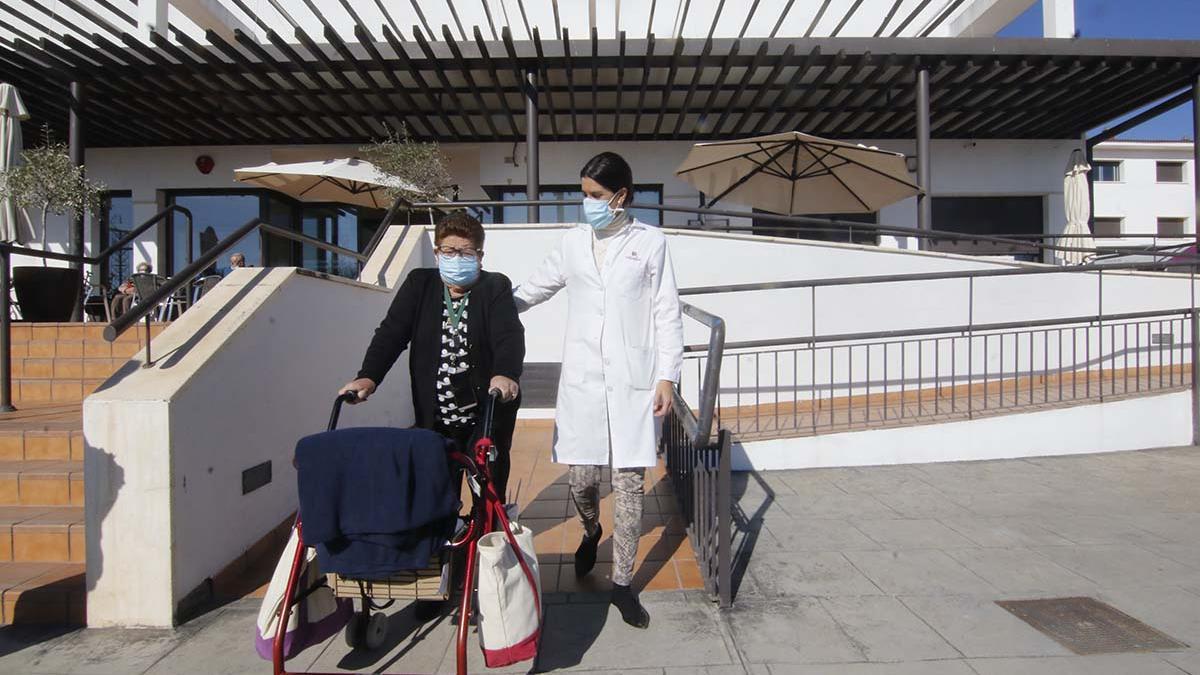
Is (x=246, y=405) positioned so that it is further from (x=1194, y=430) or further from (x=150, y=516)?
(x=1194, y=430)

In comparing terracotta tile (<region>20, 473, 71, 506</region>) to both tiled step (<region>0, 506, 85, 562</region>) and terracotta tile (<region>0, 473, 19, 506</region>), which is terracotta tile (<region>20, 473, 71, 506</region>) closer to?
terracotta tile (<region>0, 473, 19, 506</region>)

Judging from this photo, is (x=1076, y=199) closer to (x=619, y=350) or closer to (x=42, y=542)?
(x=619, y=350)

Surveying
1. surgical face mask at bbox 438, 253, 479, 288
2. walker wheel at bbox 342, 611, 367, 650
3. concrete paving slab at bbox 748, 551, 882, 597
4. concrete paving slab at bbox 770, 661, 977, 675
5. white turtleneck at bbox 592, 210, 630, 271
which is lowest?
concrete paving slab at bbox 770, 661, 977, 675

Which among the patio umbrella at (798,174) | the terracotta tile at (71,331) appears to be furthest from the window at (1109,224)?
the terracotta tile at (71,331)

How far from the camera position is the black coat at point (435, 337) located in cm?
279

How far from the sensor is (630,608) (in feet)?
9.12

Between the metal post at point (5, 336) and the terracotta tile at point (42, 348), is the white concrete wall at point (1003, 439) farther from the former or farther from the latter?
the terracotta tile at point (42, 348)

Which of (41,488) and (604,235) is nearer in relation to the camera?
(604,235)

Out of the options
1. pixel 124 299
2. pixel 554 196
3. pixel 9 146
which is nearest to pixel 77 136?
pixel 9 146

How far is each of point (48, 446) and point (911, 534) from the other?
4.91 metres

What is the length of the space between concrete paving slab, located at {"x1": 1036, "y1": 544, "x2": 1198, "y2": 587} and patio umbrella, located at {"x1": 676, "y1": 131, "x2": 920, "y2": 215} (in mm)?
5610

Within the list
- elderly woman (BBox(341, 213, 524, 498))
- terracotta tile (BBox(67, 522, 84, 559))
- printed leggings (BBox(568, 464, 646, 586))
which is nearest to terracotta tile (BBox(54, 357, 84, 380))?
terracotta tile (BBox(67, 522, 84, 559))

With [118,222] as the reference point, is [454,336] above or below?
below

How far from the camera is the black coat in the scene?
2789 millimetres
